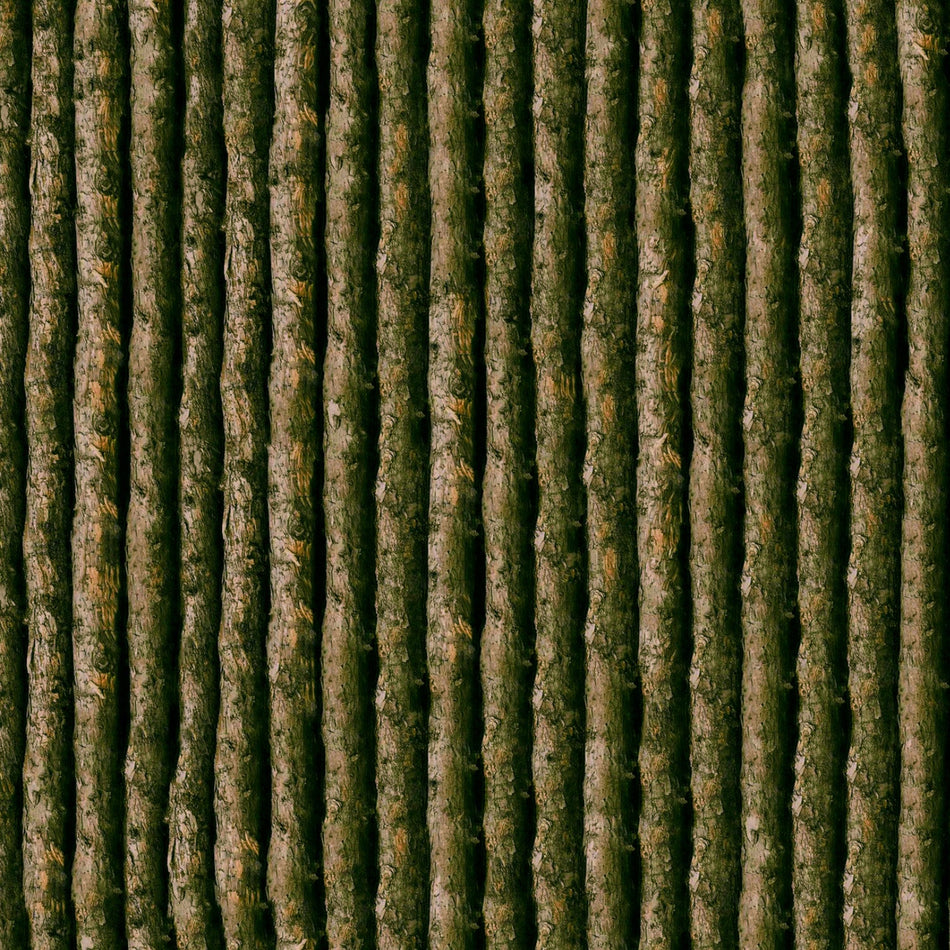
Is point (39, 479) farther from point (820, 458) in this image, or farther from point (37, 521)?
point (820, 458)

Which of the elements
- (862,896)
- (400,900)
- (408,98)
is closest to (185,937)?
(400,900)

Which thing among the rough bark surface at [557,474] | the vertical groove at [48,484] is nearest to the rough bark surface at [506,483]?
the rough bark surface at [557,474]

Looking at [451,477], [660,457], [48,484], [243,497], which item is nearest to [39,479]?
[48,484]

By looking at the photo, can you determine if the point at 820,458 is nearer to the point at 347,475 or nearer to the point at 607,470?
the point at 607,470

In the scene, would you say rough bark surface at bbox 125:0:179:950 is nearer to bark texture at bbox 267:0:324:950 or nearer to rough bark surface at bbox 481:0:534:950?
bark texture at bbox 267:0:324:950

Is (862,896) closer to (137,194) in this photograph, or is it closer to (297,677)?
(297,677)

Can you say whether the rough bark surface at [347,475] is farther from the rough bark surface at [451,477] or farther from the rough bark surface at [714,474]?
the rough bark surface at [714,474]
